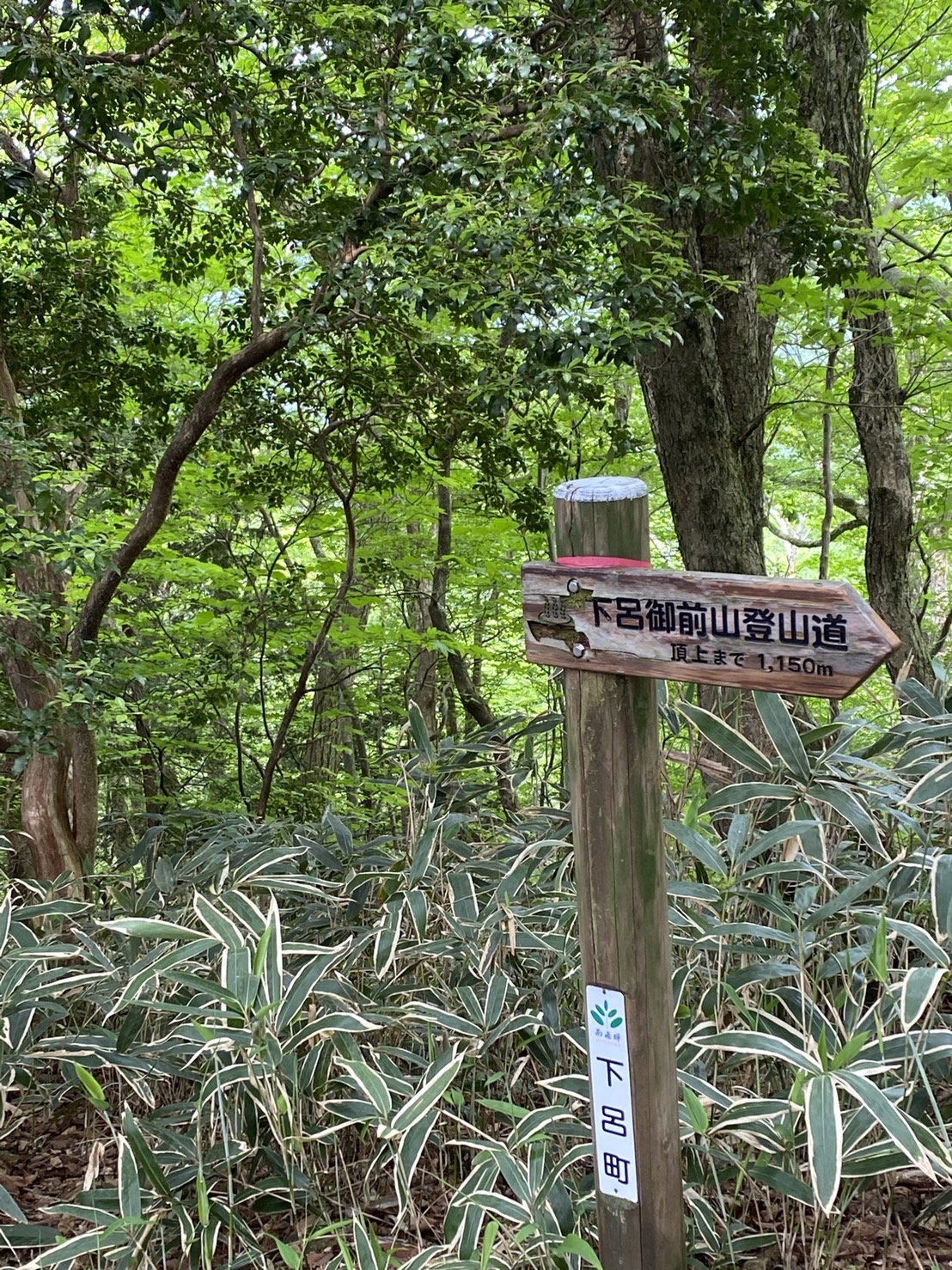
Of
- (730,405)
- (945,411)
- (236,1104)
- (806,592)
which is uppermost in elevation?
(945,411)

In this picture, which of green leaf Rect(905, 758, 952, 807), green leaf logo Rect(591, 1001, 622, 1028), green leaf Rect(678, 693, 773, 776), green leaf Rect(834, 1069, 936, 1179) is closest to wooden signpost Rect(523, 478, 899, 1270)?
green leaf logo Rect(591, 1001, 622, 1028)

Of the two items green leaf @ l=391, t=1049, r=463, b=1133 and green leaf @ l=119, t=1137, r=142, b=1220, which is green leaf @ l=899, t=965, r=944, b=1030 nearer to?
green leaf @ l=391, t=1049, r=463, b=1133

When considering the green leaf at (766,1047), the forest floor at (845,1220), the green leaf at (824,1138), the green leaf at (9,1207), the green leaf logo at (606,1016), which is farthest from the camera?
the green leaf at (9,1207)

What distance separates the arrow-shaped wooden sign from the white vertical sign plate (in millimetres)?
594

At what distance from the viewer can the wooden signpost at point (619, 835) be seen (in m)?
1.56

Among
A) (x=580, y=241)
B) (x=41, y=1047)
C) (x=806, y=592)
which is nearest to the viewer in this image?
(x=806, y=592)

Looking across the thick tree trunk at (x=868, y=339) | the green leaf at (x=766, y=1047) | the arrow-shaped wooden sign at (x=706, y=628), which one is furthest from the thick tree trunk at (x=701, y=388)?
the arrow-shaped wooden sign at (x=706, y=628)

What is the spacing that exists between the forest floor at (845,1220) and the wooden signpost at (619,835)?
422 millimetres

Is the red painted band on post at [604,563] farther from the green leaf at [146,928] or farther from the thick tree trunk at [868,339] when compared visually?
the thick tree trunk at [868,339]

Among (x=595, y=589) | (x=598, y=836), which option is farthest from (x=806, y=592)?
(x=598, y=836)

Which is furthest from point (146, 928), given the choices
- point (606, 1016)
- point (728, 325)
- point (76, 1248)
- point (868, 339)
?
point (868, 339)

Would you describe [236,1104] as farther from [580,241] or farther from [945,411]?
[945,411]

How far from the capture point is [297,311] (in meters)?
3.72

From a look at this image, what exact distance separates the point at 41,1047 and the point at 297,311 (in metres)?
2.67
